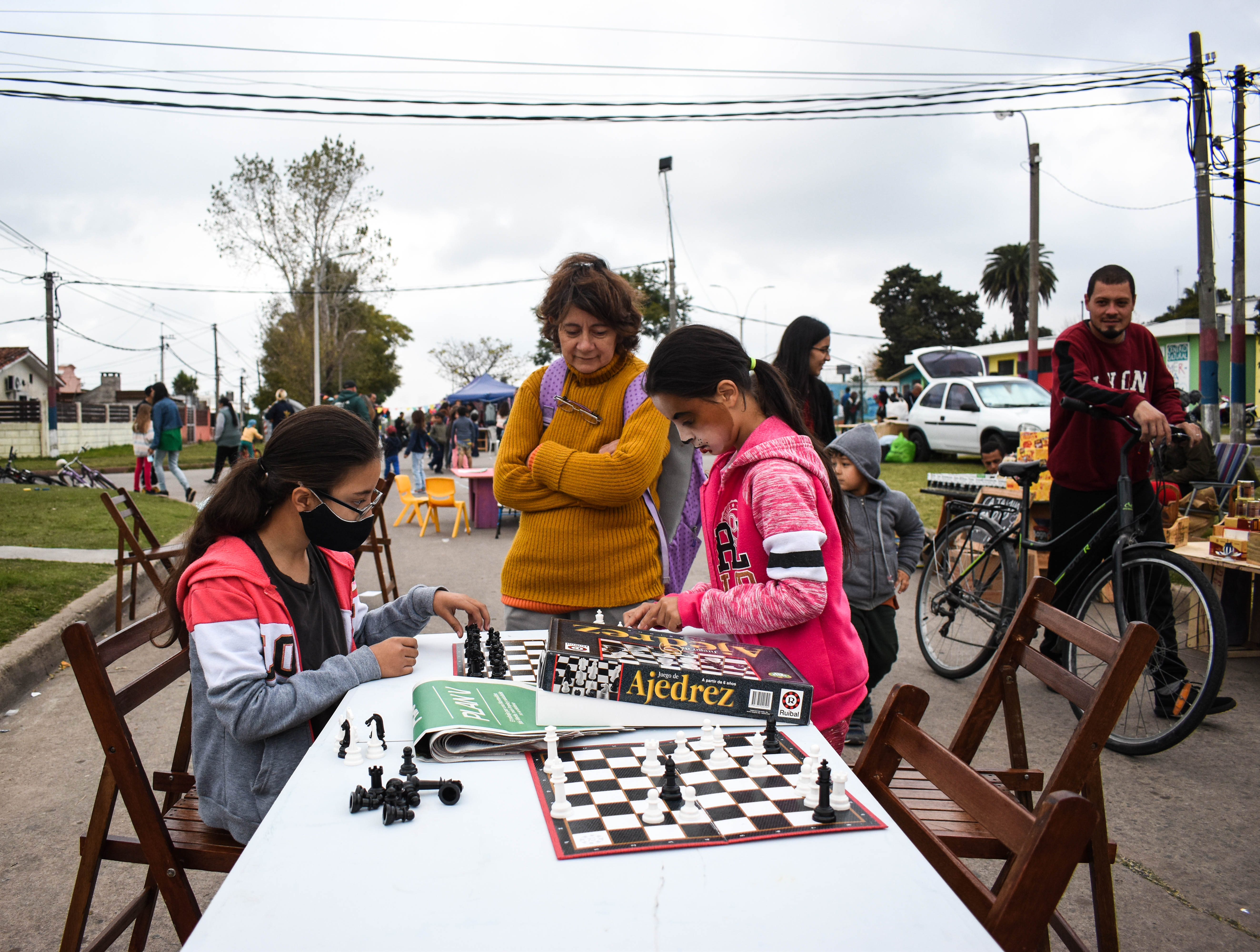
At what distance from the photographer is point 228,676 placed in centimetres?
192

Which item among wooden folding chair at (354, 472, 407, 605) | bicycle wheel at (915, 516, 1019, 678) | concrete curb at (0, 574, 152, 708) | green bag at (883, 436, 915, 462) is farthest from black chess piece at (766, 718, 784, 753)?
green bag at (883, 436, 915, 462)

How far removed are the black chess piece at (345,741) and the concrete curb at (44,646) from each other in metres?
3.10

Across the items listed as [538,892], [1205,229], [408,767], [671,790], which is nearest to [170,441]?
[408,767]

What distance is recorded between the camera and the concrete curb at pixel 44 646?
4.86m

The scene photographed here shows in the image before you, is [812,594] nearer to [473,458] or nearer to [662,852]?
[662,852]

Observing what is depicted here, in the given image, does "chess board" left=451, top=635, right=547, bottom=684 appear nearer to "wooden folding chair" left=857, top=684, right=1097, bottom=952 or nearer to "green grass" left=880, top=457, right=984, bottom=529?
"wooden folding chair" left=857, top=684, right=1097, bottom=952

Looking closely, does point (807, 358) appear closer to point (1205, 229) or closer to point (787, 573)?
point (787, 573)

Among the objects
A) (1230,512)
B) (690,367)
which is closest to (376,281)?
(1230,512)

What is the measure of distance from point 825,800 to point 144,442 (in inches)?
638

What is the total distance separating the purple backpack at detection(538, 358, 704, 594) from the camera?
10.1 feet

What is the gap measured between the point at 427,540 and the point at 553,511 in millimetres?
8309

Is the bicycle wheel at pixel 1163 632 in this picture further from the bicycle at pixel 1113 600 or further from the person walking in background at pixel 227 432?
the person walking in background at pixel 227 432

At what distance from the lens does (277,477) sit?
7.35ft

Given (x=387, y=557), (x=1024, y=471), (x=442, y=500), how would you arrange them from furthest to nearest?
(x=442, y=500)
(x=387, y=557)
(x=1024, y=471)
